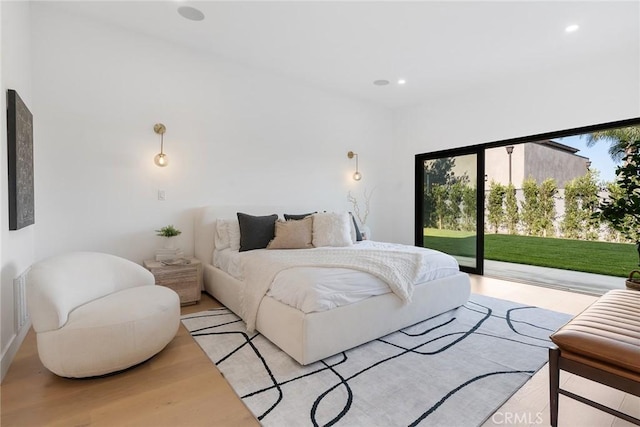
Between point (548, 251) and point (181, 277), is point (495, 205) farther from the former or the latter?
point (181, 277)

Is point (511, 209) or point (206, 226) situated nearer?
point (206, 226)

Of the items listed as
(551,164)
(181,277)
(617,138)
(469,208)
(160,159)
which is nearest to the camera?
(181,277)

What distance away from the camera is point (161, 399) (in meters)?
1.73

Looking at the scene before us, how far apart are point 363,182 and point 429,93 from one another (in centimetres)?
179

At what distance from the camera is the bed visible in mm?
2062

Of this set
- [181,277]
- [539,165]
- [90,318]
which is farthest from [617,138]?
[90,318]

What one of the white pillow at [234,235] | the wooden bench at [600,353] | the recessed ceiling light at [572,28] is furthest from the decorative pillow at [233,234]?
the recessed ceiling light at [572,28]

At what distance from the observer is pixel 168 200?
354 cm

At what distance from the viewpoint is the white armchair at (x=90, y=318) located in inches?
69.6

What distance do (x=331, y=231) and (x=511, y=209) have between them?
5.92 meters

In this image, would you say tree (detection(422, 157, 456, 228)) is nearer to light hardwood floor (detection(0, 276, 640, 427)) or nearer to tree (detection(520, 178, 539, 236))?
tree (detection(520, 178, 539, 236))

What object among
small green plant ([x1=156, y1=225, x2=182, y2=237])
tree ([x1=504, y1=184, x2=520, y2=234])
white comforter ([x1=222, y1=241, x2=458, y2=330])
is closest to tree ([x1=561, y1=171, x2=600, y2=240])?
tree ([x1=504, y1=184, x2=520, y2=234])

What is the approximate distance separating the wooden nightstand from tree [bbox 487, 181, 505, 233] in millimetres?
7147

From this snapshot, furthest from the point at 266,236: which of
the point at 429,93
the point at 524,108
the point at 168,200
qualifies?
the point at 524,108
